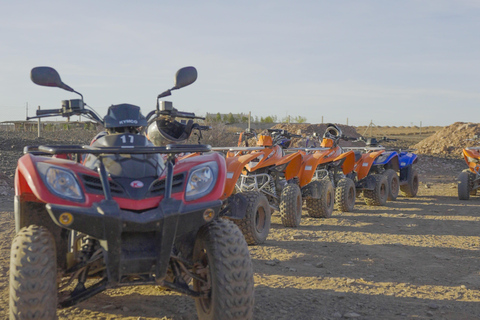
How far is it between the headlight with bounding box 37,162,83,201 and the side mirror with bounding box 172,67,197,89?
113 centimetres

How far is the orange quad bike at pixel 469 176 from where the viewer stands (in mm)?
11762

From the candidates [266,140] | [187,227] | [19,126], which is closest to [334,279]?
[187,227]

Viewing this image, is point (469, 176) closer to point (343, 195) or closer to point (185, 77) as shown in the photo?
point (343, 195)

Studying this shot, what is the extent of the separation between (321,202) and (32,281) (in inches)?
249

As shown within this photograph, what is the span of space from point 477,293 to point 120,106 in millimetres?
3253

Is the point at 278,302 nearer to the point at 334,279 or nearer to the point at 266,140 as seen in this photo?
the point at 334,279

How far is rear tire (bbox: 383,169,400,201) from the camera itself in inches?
451

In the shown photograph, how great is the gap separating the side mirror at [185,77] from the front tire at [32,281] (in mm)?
1455

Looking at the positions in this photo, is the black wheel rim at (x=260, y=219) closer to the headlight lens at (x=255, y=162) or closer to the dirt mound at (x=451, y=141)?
the headlight lens at (x=255, y=162)

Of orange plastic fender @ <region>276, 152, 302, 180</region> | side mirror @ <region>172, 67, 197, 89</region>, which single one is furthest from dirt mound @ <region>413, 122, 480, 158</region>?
side mirror @ <region>172, 67, 197, 89</region>

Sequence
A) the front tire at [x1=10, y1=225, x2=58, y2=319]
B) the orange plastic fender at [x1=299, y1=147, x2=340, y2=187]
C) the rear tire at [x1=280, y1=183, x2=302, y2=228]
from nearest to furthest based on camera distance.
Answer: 1. the front tire at [x1=10, y1=225, x2=58, y2=319]
2. the rear tire at [x1=280, y1=183, x2=302, y2=228]
3. the orange plastic fender at [x1=299, y1=147, x2=340, y2=187]

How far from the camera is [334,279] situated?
4805 millimetres

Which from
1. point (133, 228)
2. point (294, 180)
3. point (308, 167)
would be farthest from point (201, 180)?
point (308, 167)

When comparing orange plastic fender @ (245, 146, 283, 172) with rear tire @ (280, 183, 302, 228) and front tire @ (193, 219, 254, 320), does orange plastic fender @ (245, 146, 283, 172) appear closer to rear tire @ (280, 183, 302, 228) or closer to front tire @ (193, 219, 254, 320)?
rear tire @ (280, 183, 302, 228)
